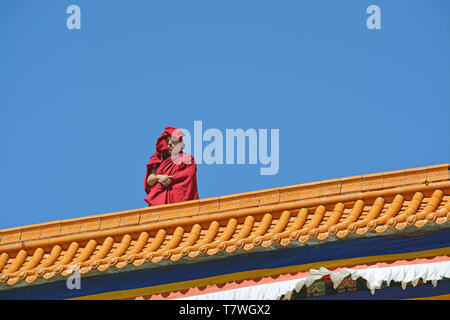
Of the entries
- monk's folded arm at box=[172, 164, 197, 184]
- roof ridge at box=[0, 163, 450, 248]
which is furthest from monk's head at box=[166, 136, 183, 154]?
roof ridge at box=[0, 163, 450, 248]

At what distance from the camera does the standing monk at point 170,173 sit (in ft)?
53.8

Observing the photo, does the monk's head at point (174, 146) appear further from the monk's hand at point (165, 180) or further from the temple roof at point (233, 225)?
the temple roof at point (233, 225)

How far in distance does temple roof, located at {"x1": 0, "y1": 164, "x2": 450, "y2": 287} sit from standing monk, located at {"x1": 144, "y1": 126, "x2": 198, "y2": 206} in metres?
1.09

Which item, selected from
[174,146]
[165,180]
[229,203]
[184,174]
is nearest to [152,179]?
[165,180]

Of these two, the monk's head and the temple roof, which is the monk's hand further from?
the temple roof

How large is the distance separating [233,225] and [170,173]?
2.06 metres

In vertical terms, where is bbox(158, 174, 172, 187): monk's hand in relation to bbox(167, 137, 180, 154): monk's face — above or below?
below

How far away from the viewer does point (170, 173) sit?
16578 mm

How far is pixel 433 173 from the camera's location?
14305 millimetres

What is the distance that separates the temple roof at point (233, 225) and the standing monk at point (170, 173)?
1091 mm

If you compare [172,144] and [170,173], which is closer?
[170,173]

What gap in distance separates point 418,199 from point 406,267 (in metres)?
0.81

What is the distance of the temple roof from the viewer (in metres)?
14.1

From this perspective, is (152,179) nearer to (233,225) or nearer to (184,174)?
(184,174)
